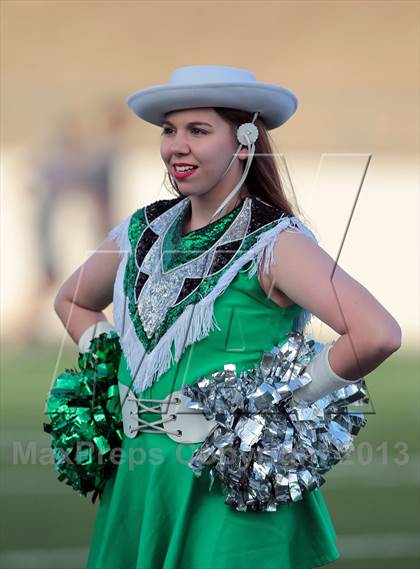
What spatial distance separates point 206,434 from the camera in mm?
2260

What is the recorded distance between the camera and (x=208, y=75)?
91.2 inches

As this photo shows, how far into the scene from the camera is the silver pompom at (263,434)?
7.15ft

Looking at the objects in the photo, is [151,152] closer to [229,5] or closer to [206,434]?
[229,5]

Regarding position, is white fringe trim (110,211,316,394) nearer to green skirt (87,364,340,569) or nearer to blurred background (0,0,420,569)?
green skirt (87,364,340,569)

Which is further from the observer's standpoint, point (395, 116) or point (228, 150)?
point (395, 116)

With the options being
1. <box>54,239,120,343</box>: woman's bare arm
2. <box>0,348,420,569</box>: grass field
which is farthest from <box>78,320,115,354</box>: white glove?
<box>0,348,420,569</box>: grass field

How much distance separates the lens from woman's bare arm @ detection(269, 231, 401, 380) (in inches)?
81.5

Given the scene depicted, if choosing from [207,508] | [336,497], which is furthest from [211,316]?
[336,497]

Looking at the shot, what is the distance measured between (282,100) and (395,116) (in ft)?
16.1

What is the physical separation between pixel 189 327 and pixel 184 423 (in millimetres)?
217

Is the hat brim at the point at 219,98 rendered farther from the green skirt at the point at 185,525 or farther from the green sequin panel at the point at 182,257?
the green skirt at the point at 185,525

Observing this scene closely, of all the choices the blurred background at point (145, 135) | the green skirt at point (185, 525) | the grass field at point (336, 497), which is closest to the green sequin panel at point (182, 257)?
the green skirt at point (185, 525)

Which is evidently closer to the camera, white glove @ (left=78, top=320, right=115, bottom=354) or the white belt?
the white belt

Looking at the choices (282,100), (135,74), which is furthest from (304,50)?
(282,100)
